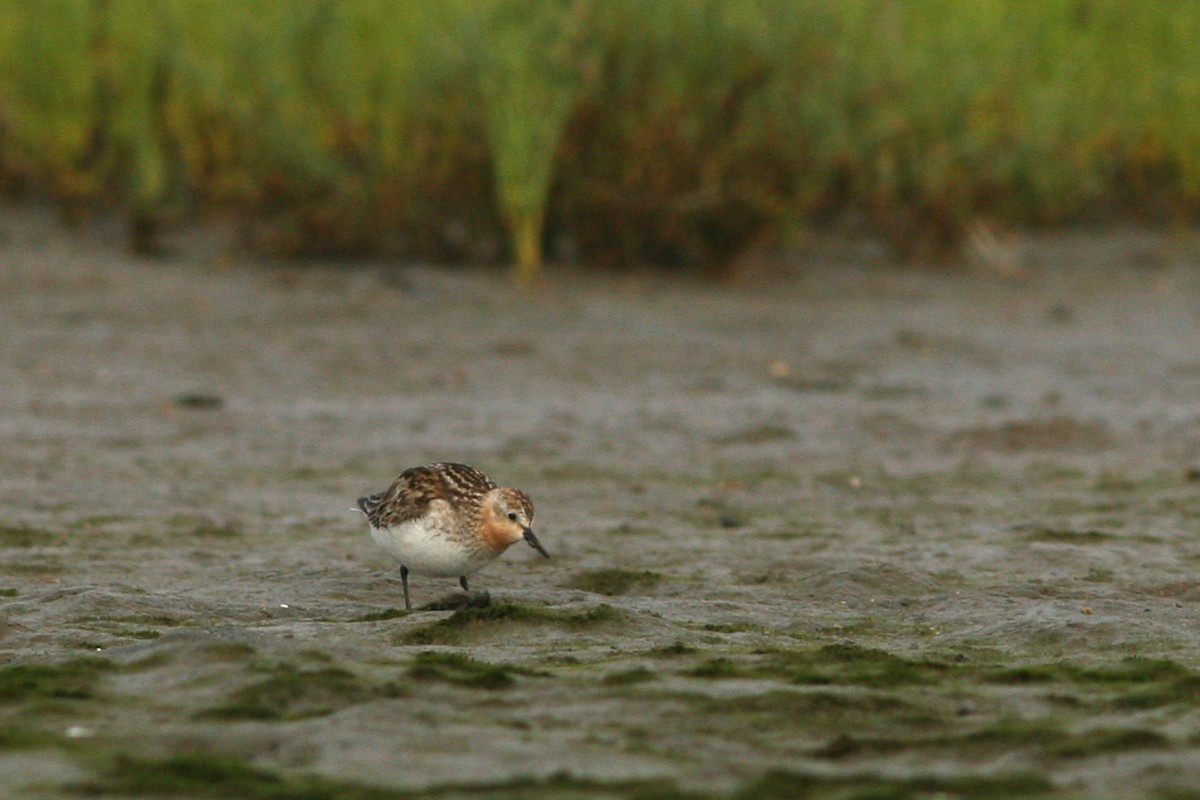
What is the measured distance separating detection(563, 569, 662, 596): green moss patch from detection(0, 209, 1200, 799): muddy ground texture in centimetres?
2

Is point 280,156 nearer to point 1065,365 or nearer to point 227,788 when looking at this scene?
point 1065,365

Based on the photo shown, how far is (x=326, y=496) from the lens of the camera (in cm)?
860

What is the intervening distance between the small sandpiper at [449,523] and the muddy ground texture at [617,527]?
0.64 ft

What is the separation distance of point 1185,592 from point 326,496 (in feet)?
11.8

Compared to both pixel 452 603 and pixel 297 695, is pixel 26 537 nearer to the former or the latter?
pixel 452 603

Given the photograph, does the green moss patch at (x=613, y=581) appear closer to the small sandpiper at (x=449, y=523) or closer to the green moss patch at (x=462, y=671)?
the small sandpiper at (x=449, y=523)

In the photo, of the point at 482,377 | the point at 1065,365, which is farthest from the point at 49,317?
the point at 1065,365

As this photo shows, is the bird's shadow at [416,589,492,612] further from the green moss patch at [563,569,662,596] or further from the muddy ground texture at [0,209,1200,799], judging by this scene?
the green moss patch at [563,569,662,596]

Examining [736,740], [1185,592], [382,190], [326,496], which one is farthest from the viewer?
[382,190]

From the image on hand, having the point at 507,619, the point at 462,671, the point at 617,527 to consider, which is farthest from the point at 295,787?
the point at 617,527

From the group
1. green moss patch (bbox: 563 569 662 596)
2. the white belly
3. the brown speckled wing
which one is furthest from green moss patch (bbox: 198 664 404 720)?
green moss patch (bbox: 563 569 662 596)

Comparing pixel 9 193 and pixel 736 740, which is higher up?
pixel 9 193

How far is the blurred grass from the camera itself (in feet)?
41.5

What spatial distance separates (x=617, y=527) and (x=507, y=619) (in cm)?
223
